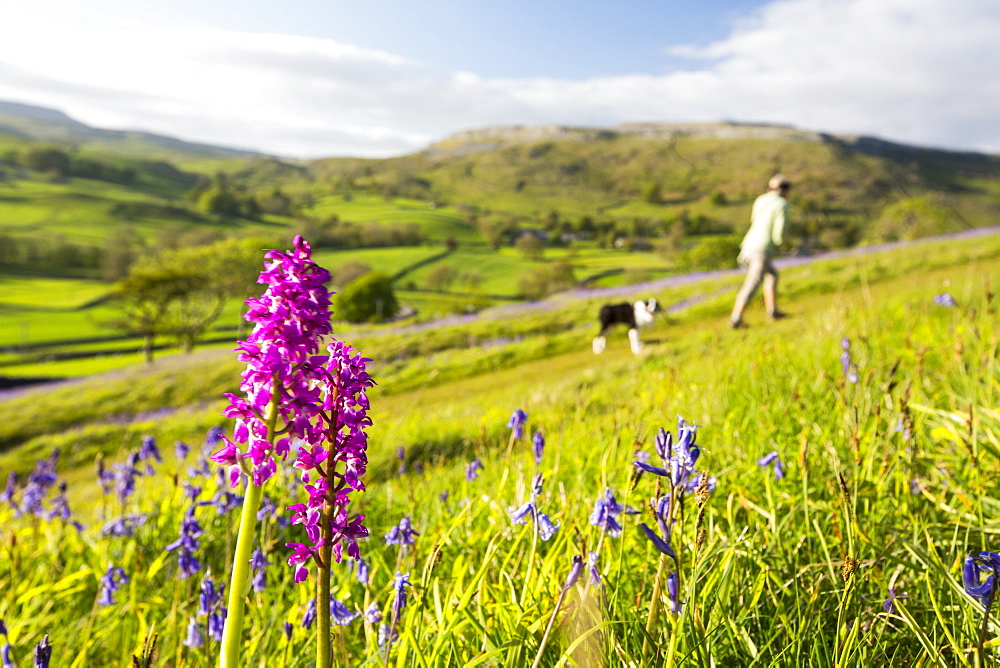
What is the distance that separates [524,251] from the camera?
159750mm

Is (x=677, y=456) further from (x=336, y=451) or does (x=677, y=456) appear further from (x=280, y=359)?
(x=280, y=359)

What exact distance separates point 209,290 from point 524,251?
9644 centimetres

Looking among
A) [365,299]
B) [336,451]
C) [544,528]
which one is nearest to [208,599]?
[544,528]

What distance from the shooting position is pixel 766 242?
12.0 meters

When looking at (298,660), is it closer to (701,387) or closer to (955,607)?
(955,607)

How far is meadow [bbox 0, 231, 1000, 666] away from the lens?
2012 mm

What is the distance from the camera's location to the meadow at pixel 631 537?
201cm

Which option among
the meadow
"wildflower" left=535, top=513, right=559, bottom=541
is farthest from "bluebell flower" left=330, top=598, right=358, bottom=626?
"wildflower" left=535, top=513, right=559, bottom=541

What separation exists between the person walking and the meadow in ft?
11.9

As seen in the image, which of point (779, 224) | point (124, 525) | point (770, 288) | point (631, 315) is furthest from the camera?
point (631, 315)

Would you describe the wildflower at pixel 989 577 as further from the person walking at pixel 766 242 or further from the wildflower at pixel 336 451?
the person walking at pixel 766 242

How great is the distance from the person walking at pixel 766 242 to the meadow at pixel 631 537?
11.9ft

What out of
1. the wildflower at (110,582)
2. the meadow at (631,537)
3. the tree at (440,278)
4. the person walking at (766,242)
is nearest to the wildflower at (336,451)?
the meadow at (631,537)

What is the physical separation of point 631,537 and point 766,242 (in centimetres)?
1076
